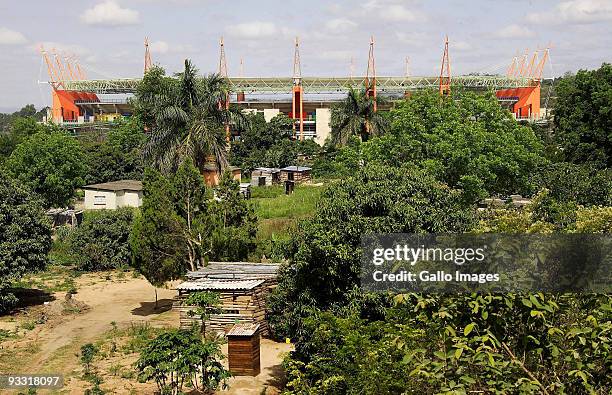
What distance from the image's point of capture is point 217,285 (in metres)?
18.5

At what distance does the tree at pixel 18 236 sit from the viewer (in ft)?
69.3

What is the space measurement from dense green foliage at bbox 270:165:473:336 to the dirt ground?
1.79m

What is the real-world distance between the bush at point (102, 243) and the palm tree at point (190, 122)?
341 centimetres

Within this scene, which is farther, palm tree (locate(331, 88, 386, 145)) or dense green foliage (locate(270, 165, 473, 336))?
palm tree (locate(331, 88, 386, 145))

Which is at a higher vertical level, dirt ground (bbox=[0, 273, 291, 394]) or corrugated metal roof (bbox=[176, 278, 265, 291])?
corrugated metal roof (bbox=[176, 278, 265, 291])

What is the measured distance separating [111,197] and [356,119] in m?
16.9

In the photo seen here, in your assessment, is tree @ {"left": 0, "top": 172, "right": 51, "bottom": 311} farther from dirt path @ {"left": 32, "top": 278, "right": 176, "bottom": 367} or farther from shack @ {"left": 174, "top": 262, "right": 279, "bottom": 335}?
shack @ {"left": 174, "top": 262, "right": 279, "bottom": 335}

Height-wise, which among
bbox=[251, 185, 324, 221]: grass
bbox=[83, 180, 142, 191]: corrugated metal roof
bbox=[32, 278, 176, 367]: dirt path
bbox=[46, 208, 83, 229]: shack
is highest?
bbox=[83, 180, 142, 191]: corrugated metal roof

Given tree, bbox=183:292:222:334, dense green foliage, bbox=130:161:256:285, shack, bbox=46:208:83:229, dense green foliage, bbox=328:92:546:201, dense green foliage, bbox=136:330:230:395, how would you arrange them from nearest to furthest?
dense green foliage, bbox=136:330:230:395 < tree, bbox=183:292:222:334 < dense green foliage, bbox=130:161:256:285 < dense green foliage, bbox=328:92:546:201 < shack, bbox=46:208:83:229

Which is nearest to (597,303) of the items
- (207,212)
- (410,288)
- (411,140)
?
(410,288)

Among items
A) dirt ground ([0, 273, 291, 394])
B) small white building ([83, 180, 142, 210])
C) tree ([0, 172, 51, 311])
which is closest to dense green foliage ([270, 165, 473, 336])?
dirt ground ([0, 273, 291, 394])

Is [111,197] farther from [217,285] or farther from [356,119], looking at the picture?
[217,285]

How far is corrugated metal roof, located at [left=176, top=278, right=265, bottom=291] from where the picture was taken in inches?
717

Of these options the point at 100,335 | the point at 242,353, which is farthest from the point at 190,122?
the point at 242,353
